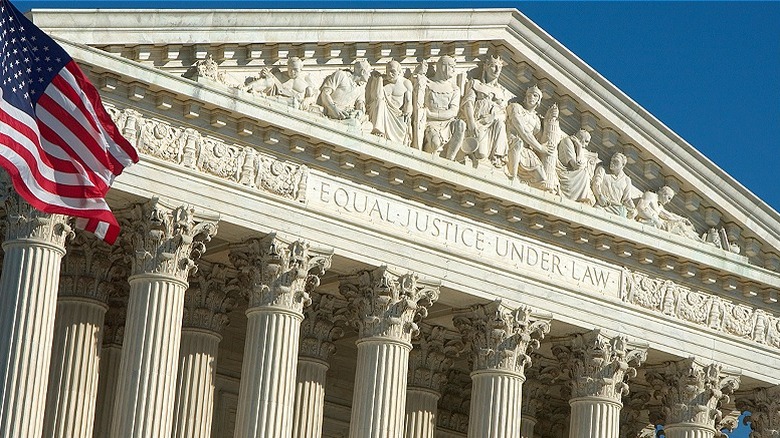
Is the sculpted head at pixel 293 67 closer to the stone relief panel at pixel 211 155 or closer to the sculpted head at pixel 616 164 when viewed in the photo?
the stone relief panel at pixel 211 155

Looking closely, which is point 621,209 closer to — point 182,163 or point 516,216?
point 516,216

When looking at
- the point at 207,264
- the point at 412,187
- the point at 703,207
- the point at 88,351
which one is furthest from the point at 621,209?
the point at 88,351

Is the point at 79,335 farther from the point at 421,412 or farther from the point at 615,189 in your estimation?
the point at 615,189

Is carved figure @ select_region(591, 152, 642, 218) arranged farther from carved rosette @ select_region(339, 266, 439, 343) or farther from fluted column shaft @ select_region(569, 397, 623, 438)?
A: carved rosette @ select_region(339, 266, 439, 343)

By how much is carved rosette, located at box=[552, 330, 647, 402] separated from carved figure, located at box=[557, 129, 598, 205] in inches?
154

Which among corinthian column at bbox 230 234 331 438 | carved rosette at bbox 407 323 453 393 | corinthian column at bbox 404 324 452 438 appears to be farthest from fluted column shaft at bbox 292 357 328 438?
corinthian column at bbox 230 234 331 438

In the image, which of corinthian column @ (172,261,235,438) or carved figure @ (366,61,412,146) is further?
carved figure @ (366,61,412,146)

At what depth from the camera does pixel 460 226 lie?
5325 centimetres

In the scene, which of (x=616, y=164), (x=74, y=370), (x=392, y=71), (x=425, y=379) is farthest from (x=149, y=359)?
(x=616, y=164)

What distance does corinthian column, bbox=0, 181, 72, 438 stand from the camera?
146ft

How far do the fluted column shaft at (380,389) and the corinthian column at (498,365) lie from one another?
273 cm

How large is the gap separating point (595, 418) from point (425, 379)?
17.2 ft

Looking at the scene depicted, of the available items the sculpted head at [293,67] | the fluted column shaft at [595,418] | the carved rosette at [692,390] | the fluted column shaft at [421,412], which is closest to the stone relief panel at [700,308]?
the carved rosette at [692,390]

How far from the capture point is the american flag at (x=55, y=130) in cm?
4206
